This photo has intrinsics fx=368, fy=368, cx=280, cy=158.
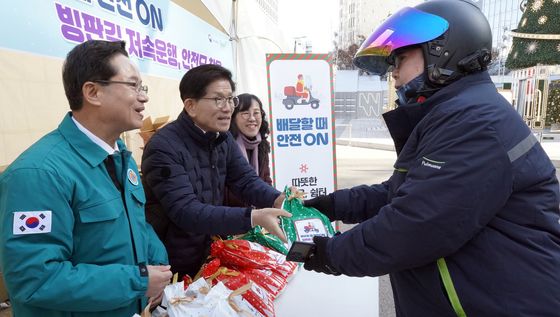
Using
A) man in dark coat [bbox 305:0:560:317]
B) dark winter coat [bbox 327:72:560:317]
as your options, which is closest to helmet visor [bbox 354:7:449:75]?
man in dark coat [bbox 305:0:560:317]

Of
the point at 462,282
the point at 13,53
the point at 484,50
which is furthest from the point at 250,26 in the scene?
the point at 462,282

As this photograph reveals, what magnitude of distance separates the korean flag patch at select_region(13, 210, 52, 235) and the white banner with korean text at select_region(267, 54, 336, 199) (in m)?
3.78

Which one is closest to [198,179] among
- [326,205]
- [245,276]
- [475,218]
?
[245,276]

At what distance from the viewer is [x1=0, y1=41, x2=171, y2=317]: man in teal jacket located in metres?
1.11

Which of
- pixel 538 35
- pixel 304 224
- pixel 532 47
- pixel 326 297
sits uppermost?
pixel 538 35

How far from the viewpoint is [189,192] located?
1773 millimetres

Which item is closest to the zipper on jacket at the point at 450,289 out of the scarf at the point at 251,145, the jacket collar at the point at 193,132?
the jacket collar at the point at 193,132

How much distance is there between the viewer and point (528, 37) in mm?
14852

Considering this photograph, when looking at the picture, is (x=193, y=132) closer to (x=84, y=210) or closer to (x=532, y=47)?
(x=84, y=210)

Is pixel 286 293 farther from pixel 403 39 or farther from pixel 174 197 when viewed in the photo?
pixel 403 39

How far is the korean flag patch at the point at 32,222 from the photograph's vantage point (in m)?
1.10

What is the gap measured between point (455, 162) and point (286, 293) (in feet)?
3.63

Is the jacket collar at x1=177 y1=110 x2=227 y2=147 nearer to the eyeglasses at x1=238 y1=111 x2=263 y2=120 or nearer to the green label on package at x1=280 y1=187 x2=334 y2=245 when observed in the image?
the green label on package at x1=280 y1=187 x2=334 y2=245

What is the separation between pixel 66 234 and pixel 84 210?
0.09m
